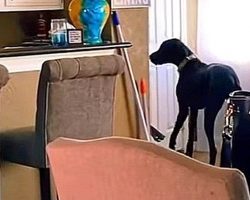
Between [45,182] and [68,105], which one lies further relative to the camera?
[45,182]

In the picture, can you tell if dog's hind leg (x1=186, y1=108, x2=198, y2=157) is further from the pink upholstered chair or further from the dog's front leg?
the pink upholstered chair

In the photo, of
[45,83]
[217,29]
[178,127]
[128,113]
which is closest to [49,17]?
[128,113]

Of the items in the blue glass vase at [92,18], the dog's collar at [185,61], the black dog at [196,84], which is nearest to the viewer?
the blue glass vase at [92,18]

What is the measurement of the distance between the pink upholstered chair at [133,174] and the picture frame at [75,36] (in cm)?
207

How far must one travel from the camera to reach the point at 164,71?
541cm

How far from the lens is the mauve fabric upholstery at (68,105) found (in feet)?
8.87

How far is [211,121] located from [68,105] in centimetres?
235

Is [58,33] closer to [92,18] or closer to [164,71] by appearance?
[92,18]

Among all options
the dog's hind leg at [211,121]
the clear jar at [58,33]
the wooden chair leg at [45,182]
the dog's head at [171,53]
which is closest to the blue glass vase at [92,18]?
the clear jar at [58,33]

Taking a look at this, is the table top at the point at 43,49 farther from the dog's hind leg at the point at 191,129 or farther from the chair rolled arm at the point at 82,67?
the dog's hind leg at the point at 191,129

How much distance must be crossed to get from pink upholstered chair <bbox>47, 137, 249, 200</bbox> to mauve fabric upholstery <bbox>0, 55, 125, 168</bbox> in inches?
52.9

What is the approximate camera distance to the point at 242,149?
1.43 m

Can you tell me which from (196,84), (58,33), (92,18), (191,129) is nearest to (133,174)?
(58,33)

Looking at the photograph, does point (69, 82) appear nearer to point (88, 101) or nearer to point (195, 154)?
point (88, 101)
